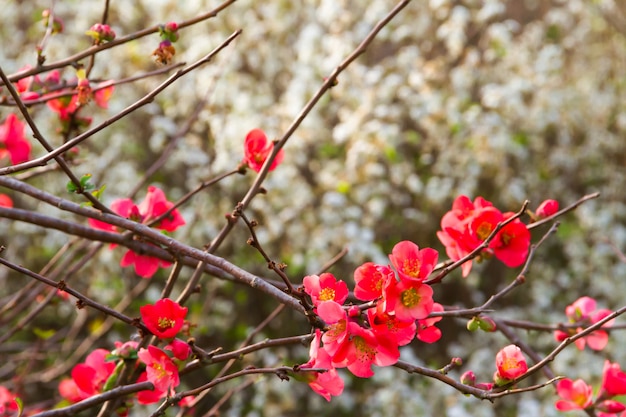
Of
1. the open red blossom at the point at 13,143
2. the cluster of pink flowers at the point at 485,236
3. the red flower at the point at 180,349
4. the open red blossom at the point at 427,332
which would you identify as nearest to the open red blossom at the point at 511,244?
the cluster of pink flowers at the point at 485,236

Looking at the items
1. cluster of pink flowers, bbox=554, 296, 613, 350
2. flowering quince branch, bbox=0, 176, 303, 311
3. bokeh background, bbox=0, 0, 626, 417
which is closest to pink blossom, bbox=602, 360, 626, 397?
cluster of pink flowers, bbox=554, 296, 613, 350

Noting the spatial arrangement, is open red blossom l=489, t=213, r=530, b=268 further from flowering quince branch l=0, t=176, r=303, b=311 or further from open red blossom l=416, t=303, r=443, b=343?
flowering quince branch l=0, t=176, r=303, b=311

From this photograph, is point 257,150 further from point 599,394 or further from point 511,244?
point 599,394

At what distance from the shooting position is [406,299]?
604mm

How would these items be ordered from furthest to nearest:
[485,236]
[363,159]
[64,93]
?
1. [363,159]
2. [64,93]
3. [485,236]

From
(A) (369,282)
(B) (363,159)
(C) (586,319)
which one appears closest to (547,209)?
(C) (586,319)

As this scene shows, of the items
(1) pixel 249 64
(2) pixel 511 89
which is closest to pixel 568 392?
(2) pixel 511 89

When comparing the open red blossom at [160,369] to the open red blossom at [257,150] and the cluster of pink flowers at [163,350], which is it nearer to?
the cluster of pink flowers at [163,350]

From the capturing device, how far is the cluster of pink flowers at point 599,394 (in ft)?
2.75

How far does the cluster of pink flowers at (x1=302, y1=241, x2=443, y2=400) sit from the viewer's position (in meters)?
0.60

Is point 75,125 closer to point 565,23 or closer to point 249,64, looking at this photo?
point 249,64

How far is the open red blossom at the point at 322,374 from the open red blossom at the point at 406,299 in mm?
69

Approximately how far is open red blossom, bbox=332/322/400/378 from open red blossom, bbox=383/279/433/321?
28 mm

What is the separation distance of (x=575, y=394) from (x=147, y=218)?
598 millimetres
